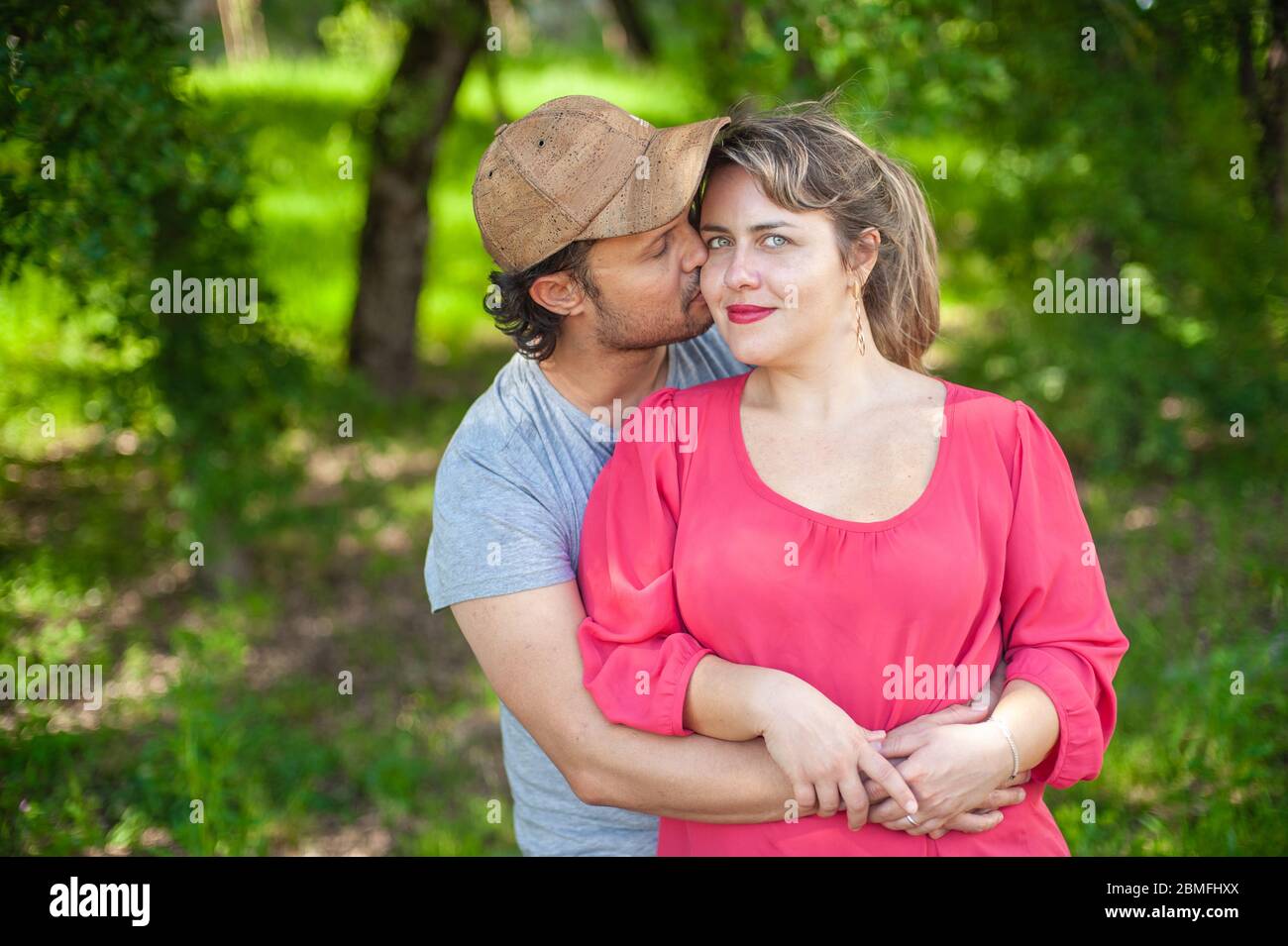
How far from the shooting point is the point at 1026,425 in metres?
2.15

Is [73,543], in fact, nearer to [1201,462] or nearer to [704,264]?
[704,264]

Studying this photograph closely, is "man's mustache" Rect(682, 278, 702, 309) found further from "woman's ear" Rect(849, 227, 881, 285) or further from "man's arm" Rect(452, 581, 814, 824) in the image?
"man's arm" Rect(452, 581, 814, 824)

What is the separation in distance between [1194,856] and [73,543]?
175 inches

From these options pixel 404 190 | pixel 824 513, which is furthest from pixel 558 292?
pixel 404 190

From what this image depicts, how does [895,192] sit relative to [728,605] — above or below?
above

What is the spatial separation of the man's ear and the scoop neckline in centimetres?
43

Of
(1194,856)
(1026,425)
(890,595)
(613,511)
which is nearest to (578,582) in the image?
(613,511)

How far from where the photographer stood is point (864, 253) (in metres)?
2.26

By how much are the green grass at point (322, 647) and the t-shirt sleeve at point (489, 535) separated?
1575 millimetres

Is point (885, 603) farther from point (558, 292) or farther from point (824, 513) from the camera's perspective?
point (558, 292)

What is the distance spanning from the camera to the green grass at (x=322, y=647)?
3.48m

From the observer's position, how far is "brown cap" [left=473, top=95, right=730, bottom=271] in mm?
2270

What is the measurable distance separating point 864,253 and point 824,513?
1.72ft

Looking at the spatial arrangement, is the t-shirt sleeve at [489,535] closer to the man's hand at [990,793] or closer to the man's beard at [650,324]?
the man's beard at [650,324]
